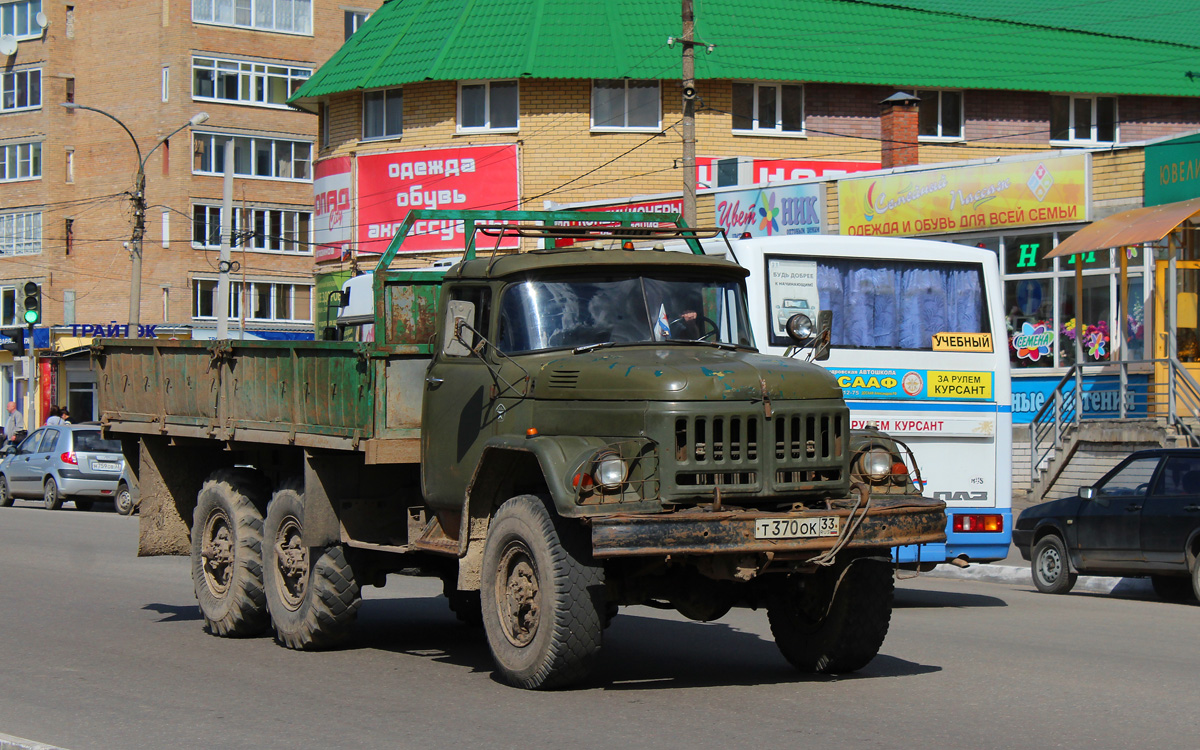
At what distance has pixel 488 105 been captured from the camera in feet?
122

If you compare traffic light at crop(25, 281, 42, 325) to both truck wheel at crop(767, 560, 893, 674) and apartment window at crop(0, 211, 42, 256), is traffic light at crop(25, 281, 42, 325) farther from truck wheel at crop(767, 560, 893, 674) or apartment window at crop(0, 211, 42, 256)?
apartment window at crop(0, 211, 42, 256)

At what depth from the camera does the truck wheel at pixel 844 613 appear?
866 cm

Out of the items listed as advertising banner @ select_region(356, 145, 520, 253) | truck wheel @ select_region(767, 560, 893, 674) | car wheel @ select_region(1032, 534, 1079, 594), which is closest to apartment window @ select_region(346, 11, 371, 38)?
advertising banner @ select_region(356, 145, 520, 253)

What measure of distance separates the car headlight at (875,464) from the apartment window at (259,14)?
5655 cm

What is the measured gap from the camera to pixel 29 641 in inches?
426

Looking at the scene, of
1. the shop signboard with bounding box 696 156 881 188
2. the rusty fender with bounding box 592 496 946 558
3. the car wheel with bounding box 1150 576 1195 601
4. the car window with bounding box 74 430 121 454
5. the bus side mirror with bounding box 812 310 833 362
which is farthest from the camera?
the shop signboard with bounding box 696 156 881 188

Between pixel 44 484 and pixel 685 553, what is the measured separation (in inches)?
974

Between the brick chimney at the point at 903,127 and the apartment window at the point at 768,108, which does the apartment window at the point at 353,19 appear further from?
the brick chimney at the point at 903,127

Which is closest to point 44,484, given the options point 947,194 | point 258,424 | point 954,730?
point 947,194

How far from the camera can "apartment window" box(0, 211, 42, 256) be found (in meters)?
62.0

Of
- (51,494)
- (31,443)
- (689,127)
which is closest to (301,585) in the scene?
(689,127)

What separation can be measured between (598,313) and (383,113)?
102ft

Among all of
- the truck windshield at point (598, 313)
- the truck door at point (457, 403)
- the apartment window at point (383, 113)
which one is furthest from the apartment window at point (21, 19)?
the truck windshield at point (598, 313)

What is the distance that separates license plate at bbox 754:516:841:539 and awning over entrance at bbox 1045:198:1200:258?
15994 millimetres
